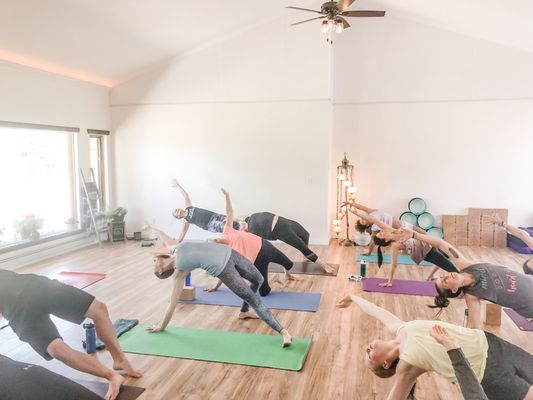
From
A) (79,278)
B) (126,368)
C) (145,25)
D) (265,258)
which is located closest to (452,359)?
(126,368)

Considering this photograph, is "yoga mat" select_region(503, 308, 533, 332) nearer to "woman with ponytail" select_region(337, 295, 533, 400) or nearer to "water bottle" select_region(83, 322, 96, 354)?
"woman with ponytail" select_region(337, 295, 533, 400)

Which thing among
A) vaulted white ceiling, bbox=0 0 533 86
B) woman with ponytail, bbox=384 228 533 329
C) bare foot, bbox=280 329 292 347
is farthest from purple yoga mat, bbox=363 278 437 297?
vaulted white ceiling, bbox=0 0 533 86

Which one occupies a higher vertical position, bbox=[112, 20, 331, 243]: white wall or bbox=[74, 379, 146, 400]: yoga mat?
bbox=[112, 20, 331, 243]: white wall

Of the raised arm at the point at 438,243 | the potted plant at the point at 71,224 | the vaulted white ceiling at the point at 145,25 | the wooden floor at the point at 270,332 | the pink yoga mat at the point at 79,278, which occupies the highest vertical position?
the vaulted white ceiling at the point at 145,25

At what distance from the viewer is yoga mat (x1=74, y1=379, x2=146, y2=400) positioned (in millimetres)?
2805

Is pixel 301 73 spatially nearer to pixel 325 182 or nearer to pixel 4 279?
pixel 325 182

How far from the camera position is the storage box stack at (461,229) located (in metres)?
7.79

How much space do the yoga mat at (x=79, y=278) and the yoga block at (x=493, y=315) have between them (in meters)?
4.49

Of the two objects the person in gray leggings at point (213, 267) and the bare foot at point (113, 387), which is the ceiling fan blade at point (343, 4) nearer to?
the person in gray leggings at point (213, 267)

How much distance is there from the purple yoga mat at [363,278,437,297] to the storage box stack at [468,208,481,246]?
284 centimetres

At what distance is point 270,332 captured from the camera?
3996mm

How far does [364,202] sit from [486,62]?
10.4 feet

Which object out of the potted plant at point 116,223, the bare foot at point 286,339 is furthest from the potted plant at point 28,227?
the bare foot at point 286,339

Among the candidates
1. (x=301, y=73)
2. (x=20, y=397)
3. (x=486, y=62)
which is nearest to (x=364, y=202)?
(x=301, y=73)
